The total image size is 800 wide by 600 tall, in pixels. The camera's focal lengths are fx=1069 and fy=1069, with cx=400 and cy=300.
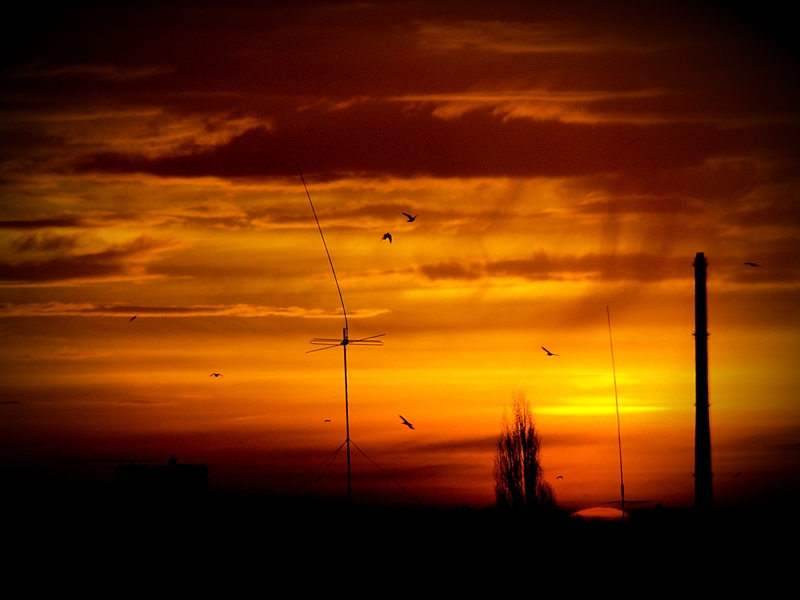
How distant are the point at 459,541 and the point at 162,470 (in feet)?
50.8

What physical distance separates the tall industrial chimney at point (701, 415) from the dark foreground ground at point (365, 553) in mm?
1163

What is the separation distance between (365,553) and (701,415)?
16.8 metres

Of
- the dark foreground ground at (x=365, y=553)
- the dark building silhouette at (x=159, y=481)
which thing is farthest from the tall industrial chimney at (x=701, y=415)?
the dark building silhouette at (x=159, y=481)

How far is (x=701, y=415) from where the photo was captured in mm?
49156

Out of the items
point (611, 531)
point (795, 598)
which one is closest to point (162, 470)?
point (611, 531)

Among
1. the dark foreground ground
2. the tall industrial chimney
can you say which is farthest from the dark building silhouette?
the tall industrial chimney

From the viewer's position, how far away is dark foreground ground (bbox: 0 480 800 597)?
44625 millimetres

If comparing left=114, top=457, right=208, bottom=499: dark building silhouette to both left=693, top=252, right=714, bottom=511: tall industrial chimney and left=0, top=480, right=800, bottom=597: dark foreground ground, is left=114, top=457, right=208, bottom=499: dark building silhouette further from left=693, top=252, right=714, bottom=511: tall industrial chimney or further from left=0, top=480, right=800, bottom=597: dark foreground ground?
left=693, top=252, right=714, bottom=511: tall industrial chimney

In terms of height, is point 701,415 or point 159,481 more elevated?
point 701,415

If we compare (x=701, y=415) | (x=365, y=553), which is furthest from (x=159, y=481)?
(x=701, y=415)

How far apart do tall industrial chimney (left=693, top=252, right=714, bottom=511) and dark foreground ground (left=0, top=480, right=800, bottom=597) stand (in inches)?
45.8

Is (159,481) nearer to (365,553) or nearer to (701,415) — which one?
(365,553)

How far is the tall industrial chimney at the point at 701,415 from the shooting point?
161ft

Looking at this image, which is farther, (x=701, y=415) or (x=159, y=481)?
(x=159, y=481)
